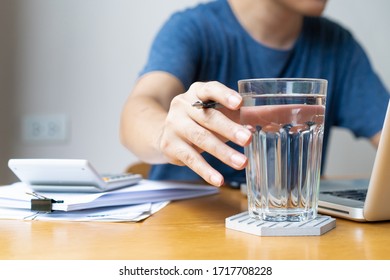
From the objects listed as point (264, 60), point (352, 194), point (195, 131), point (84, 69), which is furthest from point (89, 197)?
point (84, 69)

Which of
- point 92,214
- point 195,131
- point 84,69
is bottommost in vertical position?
point 92,214

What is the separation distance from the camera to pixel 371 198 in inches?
23.0

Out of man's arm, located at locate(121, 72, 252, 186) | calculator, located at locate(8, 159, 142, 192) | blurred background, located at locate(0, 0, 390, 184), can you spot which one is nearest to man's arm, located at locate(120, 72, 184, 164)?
man's arm, located at locate(121, 72, 252, 186)

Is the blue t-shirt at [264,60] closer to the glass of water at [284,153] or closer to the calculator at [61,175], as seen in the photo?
the calculator at [61,175]

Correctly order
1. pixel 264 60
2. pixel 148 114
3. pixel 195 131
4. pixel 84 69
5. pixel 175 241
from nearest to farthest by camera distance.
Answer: pixel 175 241
pixel 195 131
pixel 148 114
pixel 264 60
pixel 84 69

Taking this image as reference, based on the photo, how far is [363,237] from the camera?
56 cm

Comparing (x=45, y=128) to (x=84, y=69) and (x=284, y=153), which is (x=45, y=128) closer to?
(x=84, y=69)

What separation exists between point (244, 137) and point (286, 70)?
1.00 metres

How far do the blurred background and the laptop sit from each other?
4.43ft

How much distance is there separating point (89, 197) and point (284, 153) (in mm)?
270
